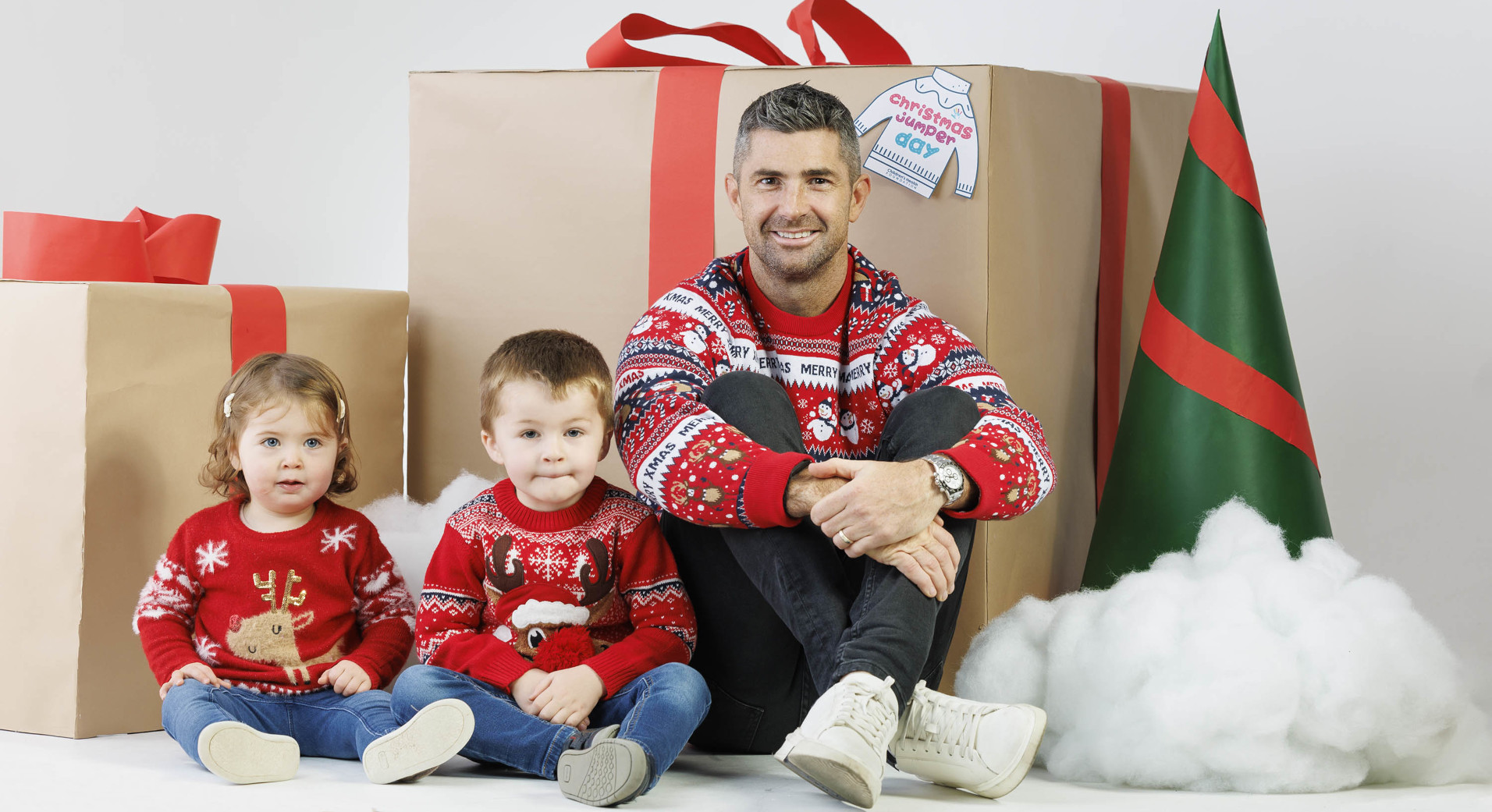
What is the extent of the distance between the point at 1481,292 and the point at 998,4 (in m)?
1.01

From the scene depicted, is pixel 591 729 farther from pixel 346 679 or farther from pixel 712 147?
pixel 712 147

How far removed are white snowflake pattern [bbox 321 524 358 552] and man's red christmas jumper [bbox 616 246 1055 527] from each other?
1.13ft

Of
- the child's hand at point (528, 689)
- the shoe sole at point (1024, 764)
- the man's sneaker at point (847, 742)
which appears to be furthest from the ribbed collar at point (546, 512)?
the shoe sole at point (1024, 764)

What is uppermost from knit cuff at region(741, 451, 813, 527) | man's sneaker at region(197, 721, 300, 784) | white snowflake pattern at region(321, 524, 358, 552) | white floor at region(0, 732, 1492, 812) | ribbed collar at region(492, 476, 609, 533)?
knit cuff at region(741, 451, 813, 527)

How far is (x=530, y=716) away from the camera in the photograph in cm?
124

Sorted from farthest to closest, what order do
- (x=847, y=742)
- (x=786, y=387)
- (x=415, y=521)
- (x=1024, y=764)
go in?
(x=415, y=521) → (x=786, y=387) → (x=1024, y=764) → (x=847, y=742)

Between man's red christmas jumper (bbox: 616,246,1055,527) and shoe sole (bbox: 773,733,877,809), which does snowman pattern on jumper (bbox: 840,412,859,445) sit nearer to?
man's red christmas jumper (bbox: 616,246,1055,527)

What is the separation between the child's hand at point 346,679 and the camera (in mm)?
1341

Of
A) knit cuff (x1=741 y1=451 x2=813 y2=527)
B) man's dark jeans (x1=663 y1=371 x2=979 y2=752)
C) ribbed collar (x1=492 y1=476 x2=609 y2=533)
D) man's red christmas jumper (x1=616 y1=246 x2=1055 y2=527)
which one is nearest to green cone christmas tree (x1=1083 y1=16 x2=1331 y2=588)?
man's red christmas jumper (x1=616 y1=246 x2=1055 y2=527)

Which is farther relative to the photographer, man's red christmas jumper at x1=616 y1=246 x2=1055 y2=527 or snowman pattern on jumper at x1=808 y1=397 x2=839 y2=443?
snowman pattern on jumper at x1=808 y1=397 x2=839 y2=443

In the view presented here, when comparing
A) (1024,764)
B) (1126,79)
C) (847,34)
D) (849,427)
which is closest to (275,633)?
(849,427)

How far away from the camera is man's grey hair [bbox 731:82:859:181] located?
4.64 feet

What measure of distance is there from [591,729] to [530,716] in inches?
2.8

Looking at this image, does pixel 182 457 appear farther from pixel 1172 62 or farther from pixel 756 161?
pixel 1172 62
